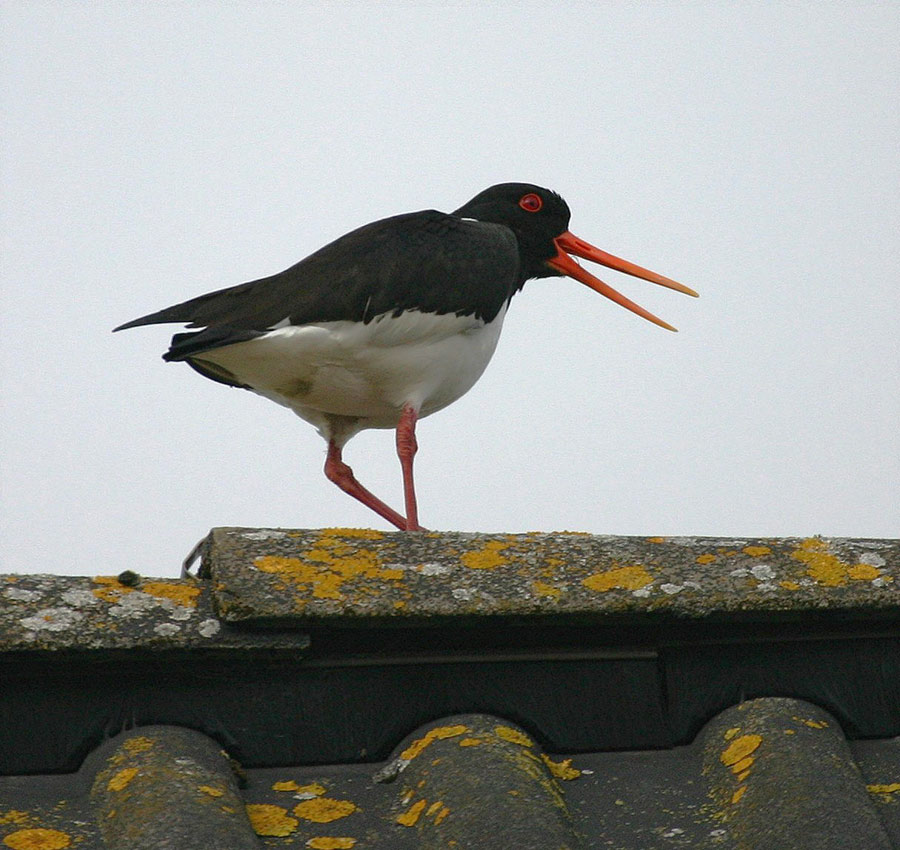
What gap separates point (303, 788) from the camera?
2162mm

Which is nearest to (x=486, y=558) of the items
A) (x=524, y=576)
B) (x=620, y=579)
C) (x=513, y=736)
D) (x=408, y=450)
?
(x=524, y=576)

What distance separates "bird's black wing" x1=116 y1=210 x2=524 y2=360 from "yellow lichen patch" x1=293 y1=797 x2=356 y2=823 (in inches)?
119

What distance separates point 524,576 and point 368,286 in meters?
2.92

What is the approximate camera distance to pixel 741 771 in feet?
7.06

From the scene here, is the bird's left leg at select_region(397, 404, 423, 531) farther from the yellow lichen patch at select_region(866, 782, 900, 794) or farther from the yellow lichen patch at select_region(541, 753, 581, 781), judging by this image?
the yellow lichen patch at select_region(866, 782, 900, 794)

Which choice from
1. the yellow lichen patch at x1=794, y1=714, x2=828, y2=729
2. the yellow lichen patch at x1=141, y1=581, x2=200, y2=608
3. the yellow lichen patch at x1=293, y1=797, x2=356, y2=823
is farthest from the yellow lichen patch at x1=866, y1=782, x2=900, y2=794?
the yellow lichen patch at x1=141, y1=581, x2=200, y2=608

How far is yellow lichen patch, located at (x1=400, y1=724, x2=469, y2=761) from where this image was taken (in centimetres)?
222

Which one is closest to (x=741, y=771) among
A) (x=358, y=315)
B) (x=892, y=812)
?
(x=892, y=812)

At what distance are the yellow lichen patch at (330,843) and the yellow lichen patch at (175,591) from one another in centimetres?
50

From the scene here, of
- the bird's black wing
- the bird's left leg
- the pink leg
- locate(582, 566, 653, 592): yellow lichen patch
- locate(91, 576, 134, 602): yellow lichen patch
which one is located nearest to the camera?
locate(91, 576, 134, 602): yellow lichen patch

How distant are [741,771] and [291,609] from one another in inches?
31.4

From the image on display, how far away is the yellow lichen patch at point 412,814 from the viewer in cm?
203

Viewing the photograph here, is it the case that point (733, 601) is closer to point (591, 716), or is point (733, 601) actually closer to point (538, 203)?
point (591, 716)

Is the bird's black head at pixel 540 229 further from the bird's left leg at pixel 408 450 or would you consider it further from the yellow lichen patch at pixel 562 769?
the yellow lichen patch at pixel 562 769
